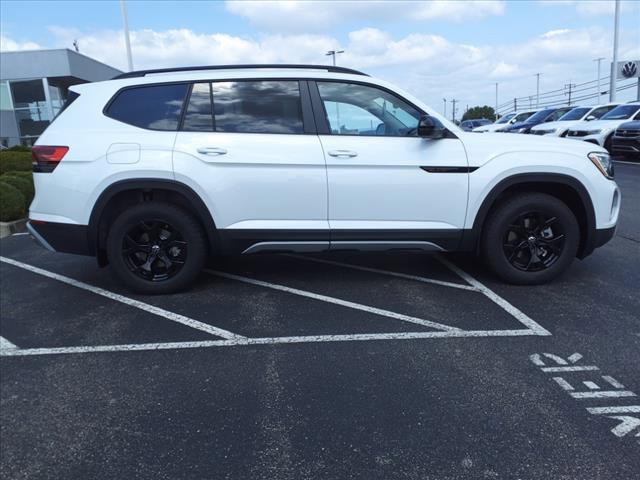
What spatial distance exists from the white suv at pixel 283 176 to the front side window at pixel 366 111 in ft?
0.04

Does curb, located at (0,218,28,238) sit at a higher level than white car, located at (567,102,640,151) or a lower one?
lower

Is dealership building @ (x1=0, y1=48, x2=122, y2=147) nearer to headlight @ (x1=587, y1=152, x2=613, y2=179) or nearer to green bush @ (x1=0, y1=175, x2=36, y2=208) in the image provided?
green bush @ (x1=0, y1=175, x2=36, y2=208)

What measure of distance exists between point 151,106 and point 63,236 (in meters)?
1.34

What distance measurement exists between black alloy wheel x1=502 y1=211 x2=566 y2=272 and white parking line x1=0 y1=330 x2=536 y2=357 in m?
1.10

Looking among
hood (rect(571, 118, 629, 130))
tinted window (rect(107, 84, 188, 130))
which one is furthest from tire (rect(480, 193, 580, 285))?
hood (rect(571, 118, 629, 130))

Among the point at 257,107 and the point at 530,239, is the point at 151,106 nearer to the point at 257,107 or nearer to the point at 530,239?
the point at 257,107

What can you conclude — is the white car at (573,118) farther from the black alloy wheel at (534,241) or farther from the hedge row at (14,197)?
the hedge row at (14,197)

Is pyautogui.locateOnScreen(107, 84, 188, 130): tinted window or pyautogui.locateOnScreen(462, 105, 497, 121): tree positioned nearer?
pyautogui.locateOnScreen(107, 84, 188, 130): tinted window

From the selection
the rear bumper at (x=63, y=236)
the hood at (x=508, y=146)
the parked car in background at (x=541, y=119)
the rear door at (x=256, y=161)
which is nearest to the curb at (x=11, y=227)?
the rear bumper at (x=63, y=236)

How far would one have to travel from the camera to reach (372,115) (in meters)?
4.44

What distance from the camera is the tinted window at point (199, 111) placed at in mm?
4367

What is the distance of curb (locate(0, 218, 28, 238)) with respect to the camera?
25.5 feet

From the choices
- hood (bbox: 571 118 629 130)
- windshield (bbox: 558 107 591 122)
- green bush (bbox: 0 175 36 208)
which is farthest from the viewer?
windshield (bbox: 558 107 591 122)

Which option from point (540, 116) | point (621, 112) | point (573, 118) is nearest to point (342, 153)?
point (621, 112)
